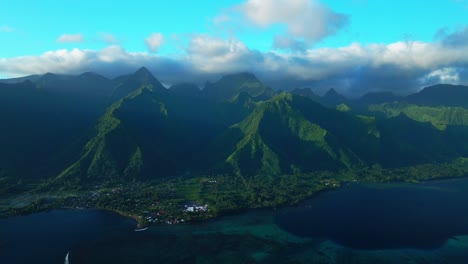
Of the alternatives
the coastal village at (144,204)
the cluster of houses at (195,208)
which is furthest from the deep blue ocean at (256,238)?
the cluster of houses at (195,208)

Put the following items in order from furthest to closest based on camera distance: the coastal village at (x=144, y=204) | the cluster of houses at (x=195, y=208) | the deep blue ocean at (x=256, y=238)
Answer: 1. the cluster of houses at (x=195, y=208)
2. the coastal village at (x=144, y=204)
3. the deep blue ocean at (x=256, y=238)

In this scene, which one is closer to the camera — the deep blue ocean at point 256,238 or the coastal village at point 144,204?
the deep blue ocean at point 256,238

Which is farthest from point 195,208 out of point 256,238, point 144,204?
point 256,238

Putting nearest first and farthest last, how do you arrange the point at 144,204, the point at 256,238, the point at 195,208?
the point at 256,238
the point at 195,208
the point at 144,204

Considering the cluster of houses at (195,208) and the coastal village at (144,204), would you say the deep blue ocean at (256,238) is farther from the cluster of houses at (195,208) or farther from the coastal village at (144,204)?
the cluster of houses at (195,208)

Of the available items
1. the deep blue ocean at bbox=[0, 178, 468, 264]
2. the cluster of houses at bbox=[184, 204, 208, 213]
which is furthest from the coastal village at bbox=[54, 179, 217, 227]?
the deep blue ocean at bbox=[0, 178, 468, 264]

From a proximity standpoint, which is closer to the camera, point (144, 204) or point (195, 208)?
point (195, 208)

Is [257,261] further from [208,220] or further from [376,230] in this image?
[376,230]

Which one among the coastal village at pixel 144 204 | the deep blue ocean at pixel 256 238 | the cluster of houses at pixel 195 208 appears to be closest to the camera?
the deep blue ocean at pixel 256 238

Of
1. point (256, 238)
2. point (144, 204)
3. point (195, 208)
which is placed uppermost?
point (144, 204)

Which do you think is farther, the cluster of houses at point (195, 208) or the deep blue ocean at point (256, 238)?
Answer: the cluster of houses at point (195, 208)

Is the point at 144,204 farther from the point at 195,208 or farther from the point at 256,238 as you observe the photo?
the point at 256,238
